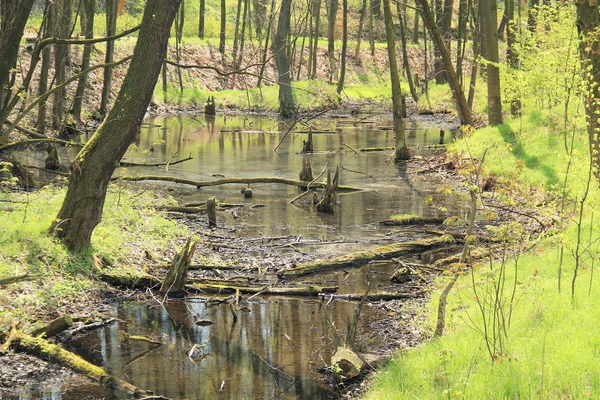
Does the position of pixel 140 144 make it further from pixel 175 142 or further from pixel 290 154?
pixel 290 154

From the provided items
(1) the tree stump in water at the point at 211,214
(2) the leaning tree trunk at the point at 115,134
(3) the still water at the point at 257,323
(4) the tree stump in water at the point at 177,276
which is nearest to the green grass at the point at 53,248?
(2) the leaning tree trunk at the point at 115,134

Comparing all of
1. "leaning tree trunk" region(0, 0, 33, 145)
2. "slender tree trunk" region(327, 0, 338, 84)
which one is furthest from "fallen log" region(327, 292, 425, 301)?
"slender tree trunk" region(327, 0, 338, 84)

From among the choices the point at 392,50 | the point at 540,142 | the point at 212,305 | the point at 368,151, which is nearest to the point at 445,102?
the point at 368,151

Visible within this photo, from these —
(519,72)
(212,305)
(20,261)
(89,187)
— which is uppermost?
(519,72)

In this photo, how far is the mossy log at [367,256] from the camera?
35.5ft

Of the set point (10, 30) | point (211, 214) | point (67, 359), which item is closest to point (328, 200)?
point (211, 214)

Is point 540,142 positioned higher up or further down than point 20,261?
higher up

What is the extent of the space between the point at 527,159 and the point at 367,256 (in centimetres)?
758

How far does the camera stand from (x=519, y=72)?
1945cm

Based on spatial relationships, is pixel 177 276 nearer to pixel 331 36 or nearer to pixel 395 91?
pixel 395 91

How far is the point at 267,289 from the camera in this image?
9.78 m

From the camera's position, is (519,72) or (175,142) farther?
(175,142)

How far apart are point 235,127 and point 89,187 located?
80.9 feet

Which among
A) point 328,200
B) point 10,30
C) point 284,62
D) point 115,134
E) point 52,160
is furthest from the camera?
point 284,62
